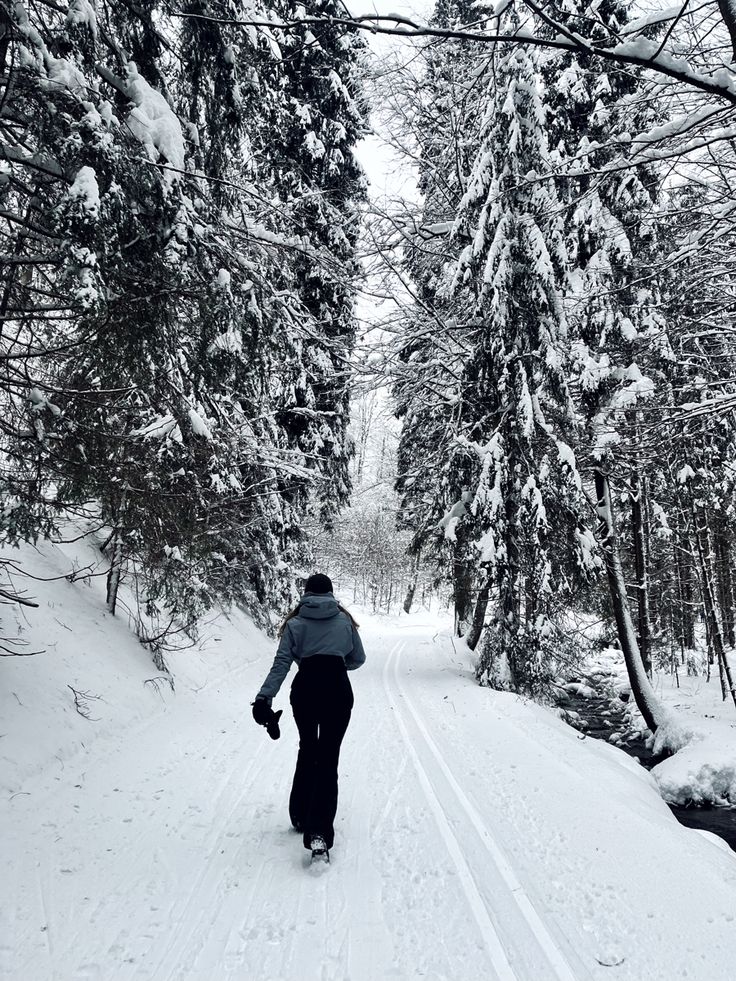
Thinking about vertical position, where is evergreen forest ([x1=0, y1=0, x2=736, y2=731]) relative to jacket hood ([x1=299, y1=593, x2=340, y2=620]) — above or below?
above

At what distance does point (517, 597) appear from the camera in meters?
11.8

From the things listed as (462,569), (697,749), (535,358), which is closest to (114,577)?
(462,569)

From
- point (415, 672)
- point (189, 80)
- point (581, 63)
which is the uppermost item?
point (581, 63)

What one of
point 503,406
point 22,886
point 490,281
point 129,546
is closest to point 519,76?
point 490,281

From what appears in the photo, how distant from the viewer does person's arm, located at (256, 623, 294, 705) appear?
4.41 meters

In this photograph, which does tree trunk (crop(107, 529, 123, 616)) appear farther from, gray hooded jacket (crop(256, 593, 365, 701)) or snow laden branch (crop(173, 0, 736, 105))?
snow laden branch (crop(173, 0, 736, 105))

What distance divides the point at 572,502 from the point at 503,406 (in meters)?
Result: 2.32

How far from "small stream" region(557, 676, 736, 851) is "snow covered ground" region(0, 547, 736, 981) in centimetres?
78

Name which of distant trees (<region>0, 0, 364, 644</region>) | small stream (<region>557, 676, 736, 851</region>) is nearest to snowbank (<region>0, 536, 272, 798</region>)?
distant trees (<region>0, 0, 364, 644</region>)

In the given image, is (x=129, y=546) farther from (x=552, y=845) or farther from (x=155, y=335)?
(x=552, y=845)

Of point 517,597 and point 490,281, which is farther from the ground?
point 490,281

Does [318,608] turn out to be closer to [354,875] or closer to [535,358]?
[354,875]

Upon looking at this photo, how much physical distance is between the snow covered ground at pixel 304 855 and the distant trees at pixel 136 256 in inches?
80.7

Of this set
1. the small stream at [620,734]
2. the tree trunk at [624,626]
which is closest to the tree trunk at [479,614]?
the tree trunk at [624,626]
